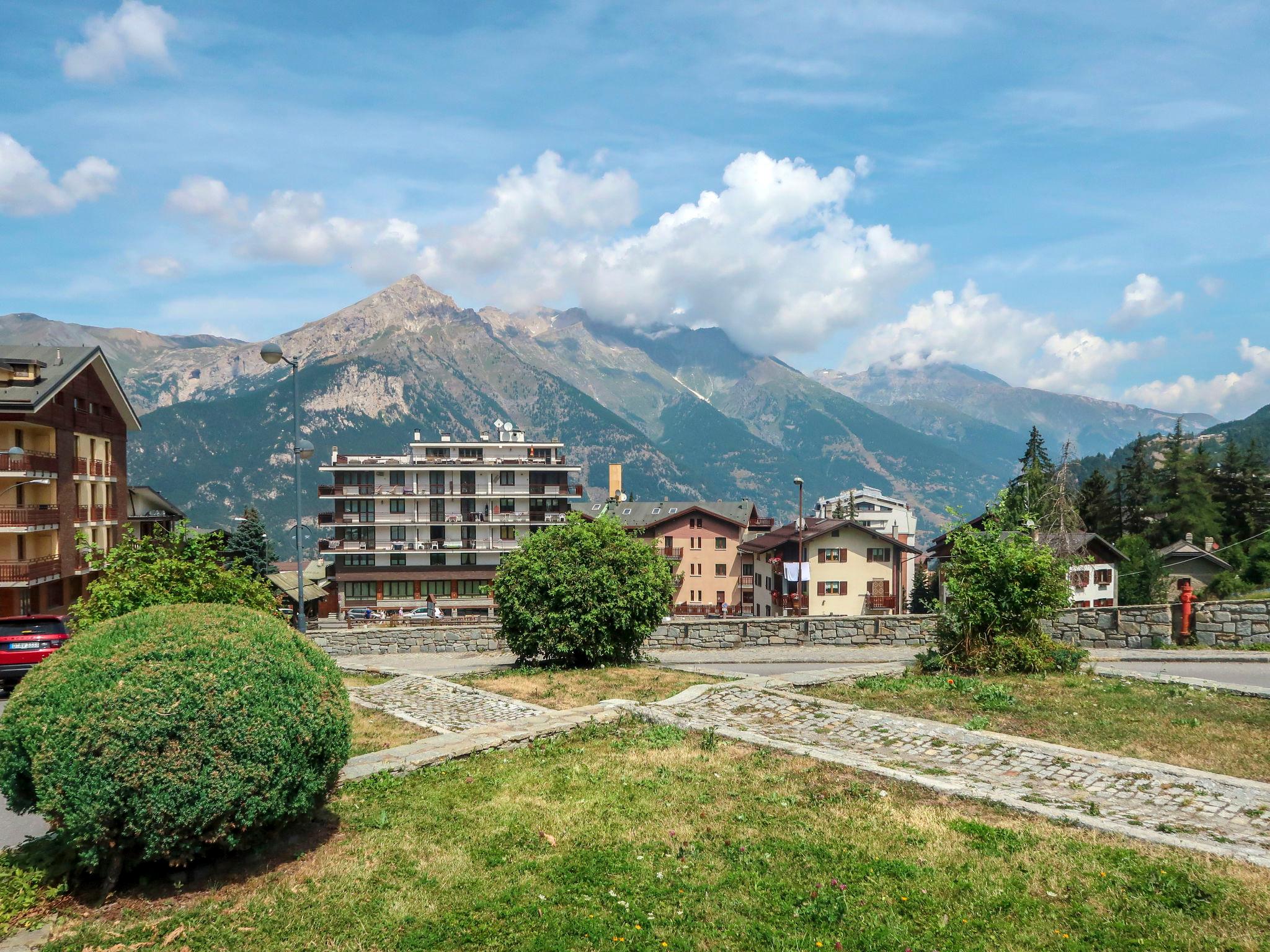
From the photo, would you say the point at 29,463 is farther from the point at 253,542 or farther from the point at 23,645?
the point at 253,542

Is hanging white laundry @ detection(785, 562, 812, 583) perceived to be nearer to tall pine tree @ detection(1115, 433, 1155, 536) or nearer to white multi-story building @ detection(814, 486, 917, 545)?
tall pine tree @ detection(1115, 433, 1155, 536)

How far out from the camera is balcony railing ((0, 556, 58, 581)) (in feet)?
121

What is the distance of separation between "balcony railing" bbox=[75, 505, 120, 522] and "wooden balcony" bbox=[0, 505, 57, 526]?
3.09 m

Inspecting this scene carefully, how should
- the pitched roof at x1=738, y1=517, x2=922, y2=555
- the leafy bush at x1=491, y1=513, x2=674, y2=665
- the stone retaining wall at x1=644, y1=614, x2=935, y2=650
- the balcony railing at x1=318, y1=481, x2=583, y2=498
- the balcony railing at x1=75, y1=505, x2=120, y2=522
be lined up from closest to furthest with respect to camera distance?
the leafy bush at x1=491, y1=513, x2=674, y2=665
the stone retaining wall at x1=644, y1=614, x2=935, y2=650
the balcony railing at x1=75, y1=505, x2=120, y2=522
the pitched roof at x1=738, y1=517, x2=922, y2=555
the balcony railing at x1=318, y1=481, x2=583, y2=498

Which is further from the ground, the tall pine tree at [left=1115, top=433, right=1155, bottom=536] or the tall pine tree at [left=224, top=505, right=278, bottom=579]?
the tall pine tree at [left=1115, top=433, right=1155, bottom=536]

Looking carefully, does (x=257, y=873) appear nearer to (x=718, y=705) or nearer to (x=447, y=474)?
(x=718, y=705)

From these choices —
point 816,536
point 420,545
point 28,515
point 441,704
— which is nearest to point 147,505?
point 420,545

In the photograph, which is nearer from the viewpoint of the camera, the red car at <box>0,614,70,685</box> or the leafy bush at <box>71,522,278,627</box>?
the leafy bush at <box>71,522,278,627</box>

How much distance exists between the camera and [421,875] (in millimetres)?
7414

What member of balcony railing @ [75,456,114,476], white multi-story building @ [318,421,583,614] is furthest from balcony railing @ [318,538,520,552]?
balcony railing @ [75,456,114,476]

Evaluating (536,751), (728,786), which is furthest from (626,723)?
(728,786)

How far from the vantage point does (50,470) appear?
1622 inches

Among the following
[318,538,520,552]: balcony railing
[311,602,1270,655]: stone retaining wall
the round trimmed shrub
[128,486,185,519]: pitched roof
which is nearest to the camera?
the round trimmed shrub

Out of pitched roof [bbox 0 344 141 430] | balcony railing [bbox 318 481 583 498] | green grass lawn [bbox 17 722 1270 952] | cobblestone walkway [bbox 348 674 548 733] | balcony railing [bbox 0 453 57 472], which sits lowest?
cobblestone walkway [bbox 348 674 548 733]
